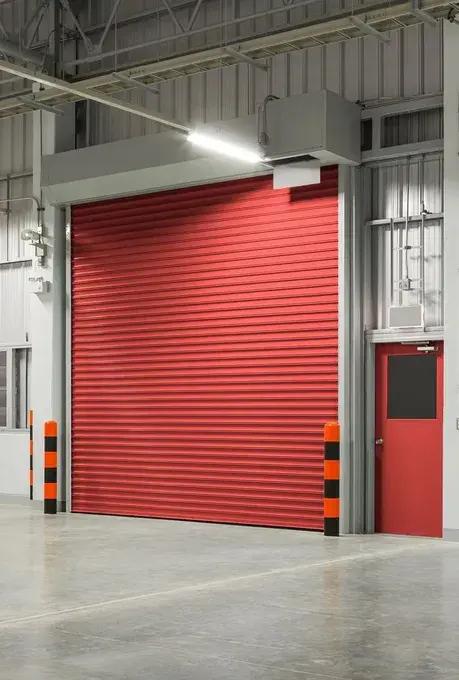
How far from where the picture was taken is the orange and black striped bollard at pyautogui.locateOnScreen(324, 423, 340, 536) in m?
11.7

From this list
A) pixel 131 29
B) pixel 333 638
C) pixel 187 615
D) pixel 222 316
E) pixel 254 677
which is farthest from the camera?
pixel 131 29

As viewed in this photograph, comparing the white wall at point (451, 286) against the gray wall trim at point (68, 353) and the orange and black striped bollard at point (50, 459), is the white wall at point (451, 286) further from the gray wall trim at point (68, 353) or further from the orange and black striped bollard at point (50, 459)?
the gray wall trim at point (68, 353)

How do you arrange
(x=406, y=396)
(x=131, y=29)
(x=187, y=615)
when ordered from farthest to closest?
1. (x=131, y=29)
2. (x=406, y=396)
3. (x=187, y=615)

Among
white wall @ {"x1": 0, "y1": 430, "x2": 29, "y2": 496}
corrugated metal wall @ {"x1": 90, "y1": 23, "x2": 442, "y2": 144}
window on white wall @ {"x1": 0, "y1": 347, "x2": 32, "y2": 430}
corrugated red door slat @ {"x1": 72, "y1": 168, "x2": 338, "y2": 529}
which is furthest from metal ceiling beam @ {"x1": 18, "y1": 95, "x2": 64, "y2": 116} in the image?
white wall @ {"x1": 0, "y1": 430, "x2": 29, "y2": 496}

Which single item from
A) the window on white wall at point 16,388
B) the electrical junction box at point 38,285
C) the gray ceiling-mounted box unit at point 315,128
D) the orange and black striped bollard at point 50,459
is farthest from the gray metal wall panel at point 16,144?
the gray ceiling-mounted box unit at point 315,128

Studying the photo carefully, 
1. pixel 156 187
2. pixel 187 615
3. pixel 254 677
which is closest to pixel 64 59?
pixel 156 187

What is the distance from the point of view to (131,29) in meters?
14.3

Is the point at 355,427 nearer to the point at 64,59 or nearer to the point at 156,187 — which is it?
the point at 156,187

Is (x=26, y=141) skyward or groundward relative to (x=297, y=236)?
skyward

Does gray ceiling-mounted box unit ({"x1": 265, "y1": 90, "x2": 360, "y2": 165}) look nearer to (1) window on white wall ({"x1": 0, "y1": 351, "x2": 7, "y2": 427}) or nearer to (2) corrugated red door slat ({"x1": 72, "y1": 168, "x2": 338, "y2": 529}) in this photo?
(2) corrugated red door slat ({"x1": 72, "y1": 168, "x2": 338, "y2": 529})

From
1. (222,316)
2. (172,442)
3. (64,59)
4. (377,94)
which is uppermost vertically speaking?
(64,59)

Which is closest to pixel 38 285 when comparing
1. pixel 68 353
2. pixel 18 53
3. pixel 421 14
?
pixel 68 353

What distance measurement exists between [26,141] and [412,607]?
10.7m

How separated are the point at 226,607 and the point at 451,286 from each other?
5227 mm
